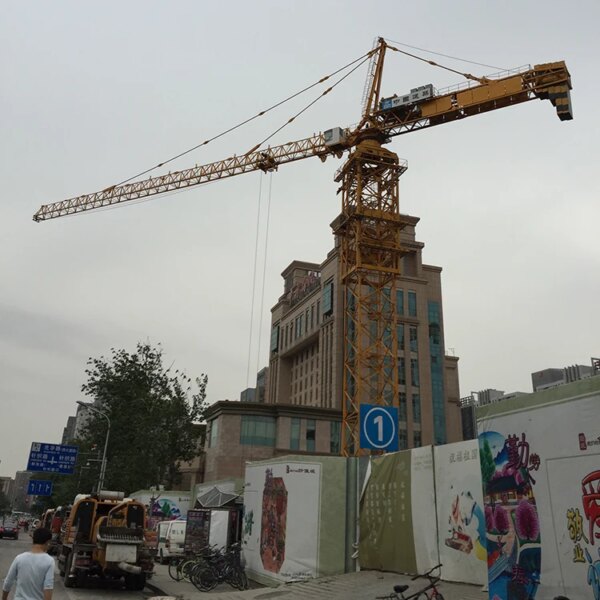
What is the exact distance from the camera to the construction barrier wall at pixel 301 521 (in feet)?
50.2

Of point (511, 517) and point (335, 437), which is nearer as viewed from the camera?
point (511, 517)

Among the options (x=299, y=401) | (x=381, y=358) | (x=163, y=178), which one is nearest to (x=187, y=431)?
(x=381, y=358)

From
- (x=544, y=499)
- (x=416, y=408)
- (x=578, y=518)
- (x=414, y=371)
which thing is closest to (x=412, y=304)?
(x=414, y=371)

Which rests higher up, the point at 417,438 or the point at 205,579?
the point at 417,438

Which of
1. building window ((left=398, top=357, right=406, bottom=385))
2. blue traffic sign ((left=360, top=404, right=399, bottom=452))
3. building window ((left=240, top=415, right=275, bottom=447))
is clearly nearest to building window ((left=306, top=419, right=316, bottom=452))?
building window ((left=240, top=415, right=275, bottom=447))

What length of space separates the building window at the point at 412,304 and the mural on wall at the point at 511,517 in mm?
76388

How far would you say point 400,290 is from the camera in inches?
3359

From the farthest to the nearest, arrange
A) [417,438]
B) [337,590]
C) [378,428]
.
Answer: [417,438], [378,428], [337,590]

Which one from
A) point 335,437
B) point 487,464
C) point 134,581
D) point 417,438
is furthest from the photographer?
point 417,438

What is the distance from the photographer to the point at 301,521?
1581cm

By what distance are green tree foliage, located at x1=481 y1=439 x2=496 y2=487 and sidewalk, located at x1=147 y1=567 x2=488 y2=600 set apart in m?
2.23

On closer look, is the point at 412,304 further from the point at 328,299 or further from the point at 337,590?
the point at 337,590

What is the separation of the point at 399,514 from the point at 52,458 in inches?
1543

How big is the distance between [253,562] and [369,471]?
215 inches
